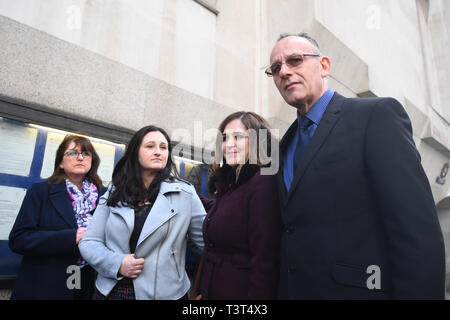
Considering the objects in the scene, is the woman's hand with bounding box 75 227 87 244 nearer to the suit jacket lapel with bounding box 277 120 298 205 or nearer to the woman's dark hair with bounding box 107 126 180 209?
the woman's dark hair with bounding box 107 126 180 209

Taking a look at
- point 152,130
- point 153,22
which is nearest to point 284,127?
point 153,22

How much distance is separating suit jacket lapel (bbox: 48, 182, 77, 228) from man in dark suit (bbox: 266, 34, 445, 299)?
5.67ft

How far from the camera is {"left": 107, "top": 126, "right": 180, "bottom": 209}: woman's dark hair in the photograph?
1.81 metres

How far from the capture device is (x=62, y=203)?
203 cm

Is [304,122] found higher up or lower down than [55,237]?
higher up

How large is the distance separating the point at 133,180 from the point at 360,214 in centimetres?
155

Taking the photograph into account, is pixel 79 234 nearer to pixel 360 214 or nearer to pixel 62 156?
pixel 62 156

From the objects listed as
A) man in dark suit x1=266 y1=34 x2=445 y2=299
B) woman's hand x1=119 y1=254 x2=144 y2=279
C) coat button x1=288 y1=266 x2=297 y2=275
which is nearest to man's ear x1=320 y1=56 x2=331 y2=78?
man in dark suit x1=266 y1=34 x2=445 y2=299

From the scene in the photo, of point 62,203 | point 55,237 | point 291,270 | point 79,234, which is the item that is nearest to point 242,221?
point 291,270

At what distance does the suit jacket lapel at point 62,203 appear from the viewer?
2.00m

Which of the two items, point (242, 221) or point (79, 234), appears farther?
point (79, 234)

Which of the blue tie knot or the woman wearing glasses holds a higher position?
the blue tie knot

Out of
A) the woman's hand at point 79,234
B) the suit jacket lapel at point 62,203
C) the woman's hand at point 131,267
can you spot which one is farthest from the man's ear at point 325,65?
the suit jacket lapel at point 62,203

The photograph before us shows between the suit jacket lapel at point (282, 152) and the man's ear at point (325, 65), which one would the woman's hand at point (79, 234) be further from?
the man's ear at point (325, 65)
